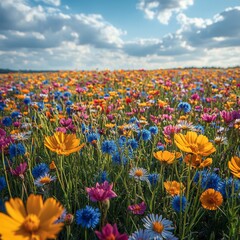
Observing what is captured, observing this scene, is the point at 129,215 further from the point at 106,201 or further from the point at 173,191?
the point at 106,201

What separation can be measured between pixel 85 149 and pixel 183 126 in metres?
0.75

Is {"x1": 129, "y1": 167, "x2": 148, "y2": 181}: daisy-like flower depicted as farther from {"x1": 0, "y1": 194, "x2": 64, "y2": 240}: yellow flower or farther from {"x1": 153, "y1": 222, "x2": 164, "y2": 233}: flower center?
{"x1": 0, "y1": 194, "x2": 64, "y2": 240}: yellow flower

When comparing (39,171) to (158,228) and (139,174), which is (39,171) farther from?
(158,228)

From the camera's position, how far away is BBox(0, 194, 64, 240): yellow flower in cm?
60

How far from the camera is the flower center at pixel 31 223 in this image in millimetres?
613

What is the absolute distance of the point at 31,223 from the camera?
2.01 feet

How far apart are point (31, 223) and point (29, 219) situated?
14 mm

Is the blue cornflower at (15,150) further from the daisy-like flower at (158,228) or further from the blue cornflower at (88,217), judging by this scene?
the daisy-like flower at (158,228)

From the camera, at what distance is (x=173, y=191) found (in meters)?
1.41

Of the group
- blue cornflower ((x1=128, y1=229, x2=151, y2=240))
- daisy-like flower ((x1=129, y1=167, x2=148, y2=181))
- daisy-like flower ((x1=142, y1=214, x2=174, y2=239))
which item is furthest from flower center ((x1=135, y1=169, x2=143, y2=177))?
blue cornflower ((x1=128, y1=229, x2=151, y2=240))

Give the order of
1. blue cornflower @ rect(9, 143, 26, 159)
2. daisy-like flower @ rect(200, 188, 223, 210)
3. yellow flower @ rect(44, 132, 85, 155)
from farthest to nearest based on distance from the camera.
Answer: blue cornflower @ rect(9, 143, 26, 159)
daisy-like flower @ rect(200, 188, 223, 210)
yellow flower @ rect(44, 132, 85, 155)

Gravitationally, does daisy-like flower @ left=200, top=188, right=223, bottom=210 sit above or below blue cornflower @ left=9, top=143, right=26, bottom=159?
below

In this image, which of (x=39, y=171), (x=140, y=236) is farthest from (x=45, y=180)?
(x=140, y=236)

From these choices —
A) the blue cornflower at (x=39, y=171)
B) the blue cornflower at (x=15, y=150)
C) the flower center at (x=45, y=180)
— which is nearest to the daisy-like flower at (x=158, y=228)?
the flower center at (x=45, y=180)
